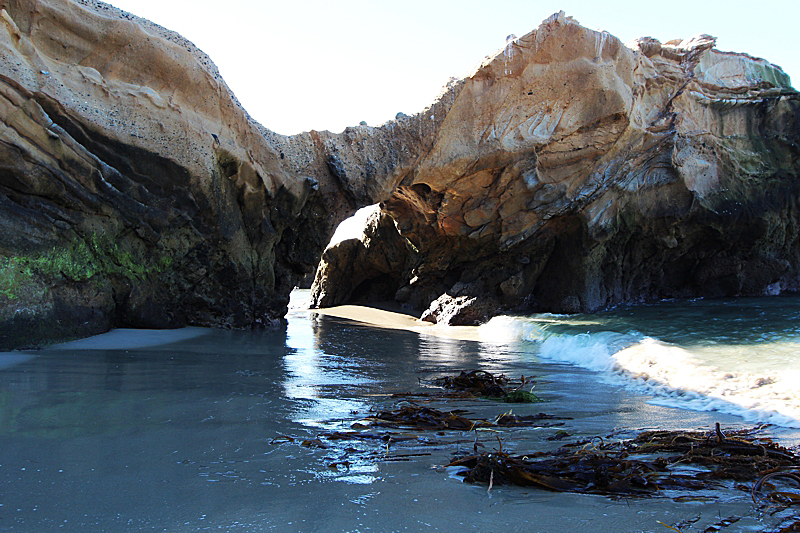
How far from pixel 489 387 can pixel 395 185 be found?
721 cm

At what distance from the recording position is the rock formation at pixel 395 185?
5750 millimetres

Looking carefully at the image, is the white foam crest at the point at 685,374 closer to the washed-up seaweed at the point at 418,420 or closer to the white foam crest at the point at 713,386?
the white foam crest at the point at 713,386

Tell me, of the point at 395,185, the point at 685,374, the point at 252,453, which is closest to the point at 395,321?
the point at 395,185

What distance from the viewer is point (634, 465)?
2291 millimetres

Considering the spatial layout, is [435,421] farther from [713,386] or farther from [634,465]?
[713,386]

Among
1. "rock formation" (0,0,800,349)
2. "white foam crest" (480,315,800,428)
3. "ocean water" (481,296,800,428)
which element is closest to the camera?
"white foam crest" (480,315,800,428)

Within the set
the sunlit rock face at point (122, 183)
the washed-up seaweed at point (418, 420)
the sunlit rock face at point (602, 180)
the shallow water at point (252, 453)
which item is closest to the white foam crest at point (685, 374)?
the shallow water at point (252, 453)

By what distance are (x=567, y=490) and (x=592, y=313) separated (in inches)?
436

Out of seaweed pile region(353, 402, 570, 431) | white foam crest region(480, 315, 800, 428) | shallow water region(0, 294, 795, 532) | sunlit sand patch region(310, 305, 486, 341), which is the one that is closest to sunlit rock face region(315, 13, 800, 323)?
sunlit sand patch region(310, 305, 486, 341)

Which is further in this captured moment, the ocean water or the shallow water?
the ocean water

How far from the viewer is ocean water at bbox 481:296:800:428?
414 cm

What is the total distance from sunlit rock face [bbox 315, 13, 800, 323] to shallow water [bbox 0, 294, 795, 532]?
7531mm

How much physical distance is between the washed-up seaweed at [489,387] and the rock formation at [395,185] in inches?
153

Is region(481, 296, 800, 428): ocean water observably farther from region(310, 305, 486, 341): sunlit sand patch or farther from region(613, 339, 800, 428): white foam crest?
region(310, 305, 486, 341): sunlit sand patch
